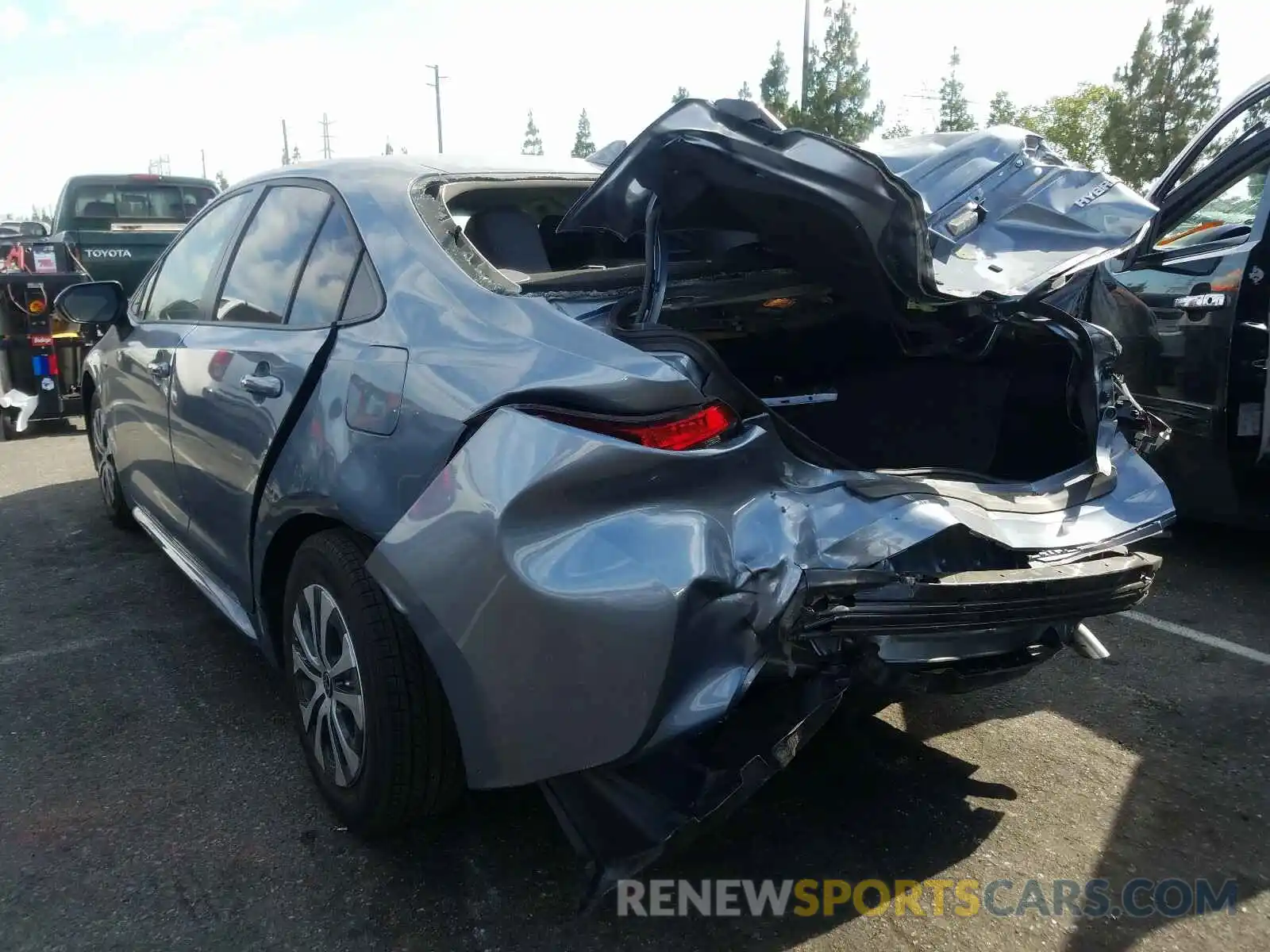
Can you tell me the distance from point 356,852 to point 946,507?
1.69 m

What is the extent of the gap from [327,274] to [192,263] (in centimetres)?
140

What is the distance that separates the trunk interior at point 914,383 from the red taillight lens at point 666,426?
78 centimetres

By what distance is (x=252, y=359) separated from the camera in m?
3.01

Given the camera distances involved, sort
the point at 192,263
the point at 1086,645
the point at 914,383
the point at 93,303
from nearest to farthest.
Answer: the point at 1086,645, the point at 914,383, the point at 192,263, the point at 93,303

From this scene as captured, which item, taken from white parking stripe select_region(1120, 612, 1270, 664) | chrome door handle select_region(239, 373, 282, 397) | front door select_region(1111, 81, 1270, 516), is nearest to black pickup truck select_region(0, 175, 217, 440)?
chrome door handle select_region(239, 373, 282, 397)

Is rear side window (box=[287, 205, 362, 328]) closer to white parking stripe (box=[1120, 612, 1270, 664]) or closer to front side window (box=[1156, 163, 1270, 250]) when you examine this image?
white parking stripe (box=[1120, 612, 1270, 664])

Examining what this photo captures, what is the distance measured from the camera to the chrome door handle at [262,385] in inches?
110

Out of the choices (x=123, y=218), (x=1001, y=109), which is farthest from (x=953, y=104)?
(x=123, y=218)

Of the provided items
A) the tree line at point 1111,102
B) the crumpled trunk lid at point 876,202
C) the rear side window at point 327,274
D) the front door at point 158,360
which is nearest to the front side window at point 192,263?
the front door at point 158,360

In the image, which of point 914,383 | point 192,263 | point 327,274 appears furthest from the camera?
point 192,263

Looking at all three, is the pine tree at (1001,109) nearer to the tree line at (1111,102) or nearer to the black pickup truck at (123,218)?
the tree line at (1111,102)

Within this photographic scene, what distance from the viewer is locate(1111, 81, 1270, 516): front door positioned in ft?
14.3

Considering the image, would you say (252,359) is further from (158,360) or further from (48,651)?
(48,651)

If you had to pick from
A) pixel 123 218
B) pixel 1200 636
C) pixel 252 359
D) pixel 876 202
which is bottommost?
pixel 1200 636
